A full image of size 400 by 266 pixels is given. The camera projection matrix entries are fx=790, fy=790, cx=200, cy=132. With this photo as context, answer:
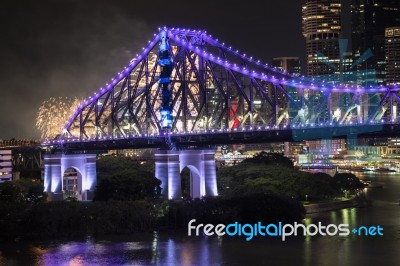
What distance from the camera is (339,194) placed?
59281mm

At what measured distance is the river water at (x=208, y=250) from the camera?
110 ft

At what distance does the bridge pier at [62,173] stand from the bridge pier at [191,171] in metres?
8.77

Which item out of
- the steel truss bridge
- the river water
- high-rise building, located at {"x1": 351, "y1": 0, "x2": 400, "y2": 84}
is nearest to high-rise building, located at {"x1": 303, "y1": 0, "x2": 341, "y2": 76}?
high-rise building, located at {"x1": 351, "y1": 0, "x2": 400, "y2": 84}

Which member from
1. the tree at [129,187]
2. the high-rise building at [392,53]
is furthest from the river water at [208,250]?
the high-rise building at [392,53]

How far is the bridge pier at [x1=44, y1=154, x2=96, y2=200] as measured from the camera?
5916 cm

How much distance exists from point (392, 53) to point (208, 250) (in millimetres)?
137324

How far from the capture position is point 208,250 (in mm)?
36250

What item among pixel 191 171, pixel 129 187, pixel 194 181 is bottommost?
pixel 129 187

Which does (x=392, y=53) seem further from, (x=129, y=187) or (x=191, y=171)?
(x=129, y=187)

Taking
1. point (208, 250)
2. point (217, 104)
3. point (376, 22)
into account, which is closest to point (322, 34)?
point (376, 22)

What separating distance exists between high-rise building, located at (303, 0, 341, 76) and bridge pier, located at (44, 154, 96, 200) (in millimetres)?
120583

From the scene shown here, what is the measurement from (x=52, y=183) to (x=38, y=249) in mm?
22271

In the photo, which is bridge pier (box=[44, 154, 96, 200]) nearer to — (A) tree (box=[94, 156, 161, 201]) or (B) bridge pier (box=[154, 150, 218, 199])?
(A) tree (box=[94, 156, 161, 201])

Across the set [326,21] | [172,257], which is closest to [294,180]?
[172,257]
